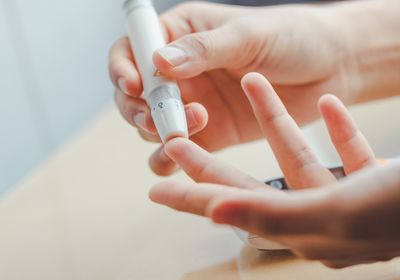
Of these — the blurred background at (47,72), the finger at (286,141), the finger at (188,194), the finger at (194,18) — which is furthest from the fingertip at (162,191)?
the blurred background at (47,72)

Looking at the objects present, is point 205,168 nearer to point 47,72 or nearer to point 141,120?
point 141,120

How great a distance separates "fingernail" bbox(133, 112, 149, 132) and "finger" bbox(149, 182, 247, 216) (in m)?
0.22

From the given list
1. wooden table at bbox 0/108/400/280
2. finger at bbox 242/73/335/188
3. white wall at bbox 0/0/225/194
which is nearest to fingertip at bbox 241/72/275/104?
finger at bbox 242/73/335/188

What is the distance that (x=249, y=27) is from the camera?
0.64 metres

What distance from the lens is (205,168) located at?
0.43m

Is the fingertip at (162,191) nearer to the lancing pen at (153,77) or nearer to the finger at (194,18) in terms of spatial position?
the lancing pen at (153,77)

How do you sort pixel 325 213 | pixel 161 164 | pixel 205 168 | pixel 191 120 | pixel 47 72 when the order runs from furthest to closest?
pixel 47 72, pixel 161 164, pixel 191 120, pixel 205 168, pixel 325 213

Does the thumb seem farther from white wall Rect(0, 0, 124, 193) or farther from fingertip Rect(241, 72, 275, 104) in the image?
white wall Rect(0, 0, 124, 193)

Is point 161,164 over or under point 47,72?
under

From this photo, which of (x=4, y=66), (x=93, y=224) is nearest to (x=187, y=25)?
(x=93, y=224)

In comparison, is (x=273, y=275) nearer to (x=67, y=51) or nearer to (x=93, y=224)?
(x=93, y=224)

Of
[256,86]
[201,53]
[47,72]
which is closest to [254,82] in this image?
[256,86]

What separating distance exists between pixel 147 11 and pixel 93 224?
21 cm

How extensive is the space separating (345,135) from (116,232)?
229mm
